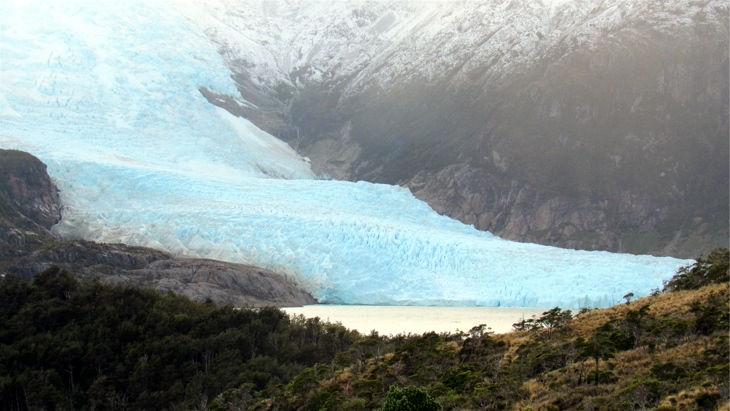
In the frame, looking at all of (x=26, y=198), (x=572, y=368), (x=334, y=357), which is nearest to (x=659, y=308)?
(x=572, y=368)

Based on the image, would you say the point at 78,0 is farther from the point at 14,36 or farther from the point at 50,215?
the point at 50,215

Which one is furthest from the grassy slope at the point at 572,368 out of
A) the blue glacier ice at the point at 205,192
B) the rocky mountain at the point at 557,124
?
the rocky mountain at the point at 557,124

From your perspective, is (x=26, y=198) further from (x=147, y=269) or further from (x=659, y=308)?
(x=659, y=308)

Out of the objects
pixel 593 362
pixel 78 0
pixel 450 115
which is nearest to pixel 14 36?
pixel 78 0

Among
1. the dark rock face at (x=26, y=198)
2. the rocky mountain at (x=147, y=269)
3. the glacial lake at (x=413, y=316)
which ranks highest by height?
the dark rock face at (x=26, y=198)

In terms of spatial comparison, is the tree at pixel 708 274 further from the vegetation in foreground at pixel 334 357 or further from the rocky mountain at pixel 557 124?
the rocky mountain at pixel 557 124

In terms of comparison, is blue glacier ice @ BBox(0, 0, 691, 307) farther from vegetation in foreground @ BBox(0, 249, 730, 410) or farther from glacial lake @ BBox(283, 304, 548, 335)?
vegetation in foreground @ BBox(0, 249, 730, 410)

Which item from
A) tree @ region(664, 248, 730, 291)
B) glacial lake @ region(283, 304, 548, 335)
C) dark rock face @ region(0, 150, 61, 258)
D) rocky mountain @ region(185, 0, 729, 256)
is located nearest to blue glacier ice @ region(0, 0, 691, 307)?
dark rock face @ region(0, 150, 61, 258)
